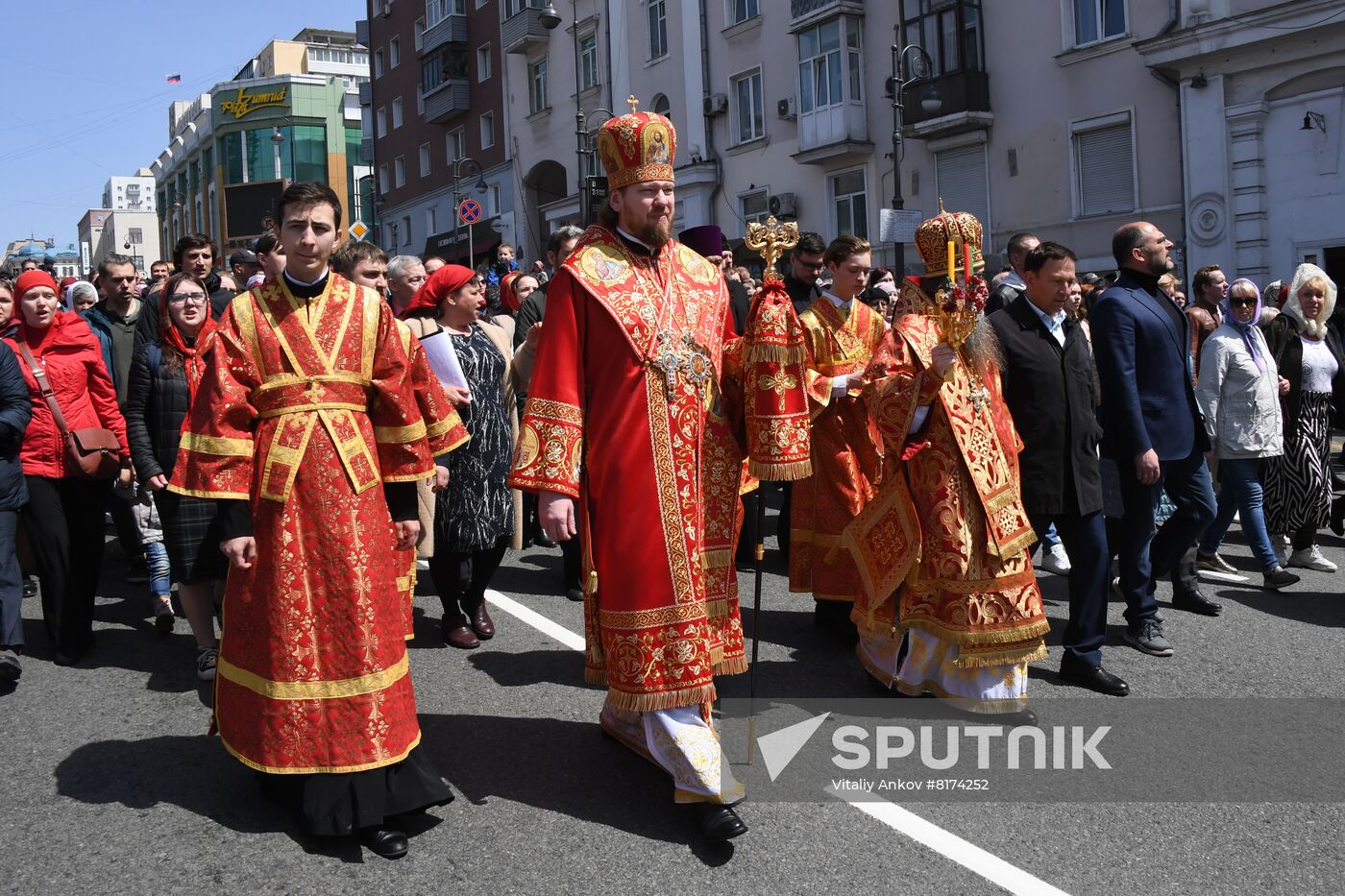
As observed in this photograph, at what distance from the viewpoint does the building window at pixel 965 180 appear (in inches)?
907

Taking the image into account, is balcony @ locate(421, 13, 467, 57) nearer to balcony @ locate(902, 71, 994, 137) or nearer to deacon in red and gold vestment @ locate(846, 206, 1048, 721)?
balcony @ locate(902, 71, 994, 137)

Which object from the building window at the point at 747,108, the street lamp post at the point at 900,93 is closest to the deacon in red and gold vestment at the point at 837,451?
the street lamp post at the point at 900,93

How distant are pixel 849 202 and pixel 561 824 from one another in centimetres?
2348

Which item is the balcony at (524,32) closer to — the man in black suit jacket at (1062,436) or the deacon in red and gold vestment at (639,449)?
the man in black suit jacket at (1062,436)

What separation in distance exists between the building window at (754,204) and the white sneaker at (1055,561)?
20.3 meters

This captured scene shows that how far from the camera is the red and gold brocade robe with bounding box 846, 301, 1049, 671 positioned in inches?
194

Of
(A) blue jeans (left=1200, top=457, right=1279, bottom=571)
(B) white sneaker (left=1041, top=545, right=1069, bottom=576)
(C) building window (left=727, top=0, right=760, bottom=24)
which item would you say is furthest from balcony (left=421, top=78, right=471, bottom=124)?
(A) blue jeans (left=1200, top=457, right=1279, bottom=571)

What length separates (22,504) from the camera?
5.98 meters

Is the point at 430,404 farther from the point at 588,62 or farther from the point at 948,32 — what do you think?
the point at 588,62

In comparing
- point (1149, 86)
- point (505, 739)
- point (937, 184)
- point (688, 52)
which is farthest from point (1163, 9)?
point (505, 739)

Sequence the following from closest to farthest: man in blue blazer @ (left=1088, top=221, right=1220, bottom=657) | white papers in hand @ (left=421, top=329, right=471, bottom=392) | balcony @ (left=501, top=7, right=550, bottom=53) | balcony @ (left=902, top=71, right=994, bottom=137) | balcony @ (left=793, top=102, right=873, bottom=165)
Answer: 1. man in blue blazer @ (left=1088, top=221, right=1220, bottom=657)
2. white papers in hand @ (left=421, top=329, right=471, bottom=392)
3. balcony @ (left=902, top=71, right=994, bottom=137)
4. balcony @ (left=793, top=102, right=873, bottom=165)
5. balcony @ (left=501, top=7, right=550, bottom=53)

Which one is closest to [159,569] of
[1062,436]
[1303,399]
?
[1062,436]

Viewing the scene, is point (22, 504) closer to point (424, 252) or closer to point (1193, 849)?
point (1193, 849)

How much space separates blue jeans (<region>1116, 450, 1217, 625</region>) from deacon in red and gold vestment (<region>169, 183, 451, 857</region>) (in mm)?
3651
